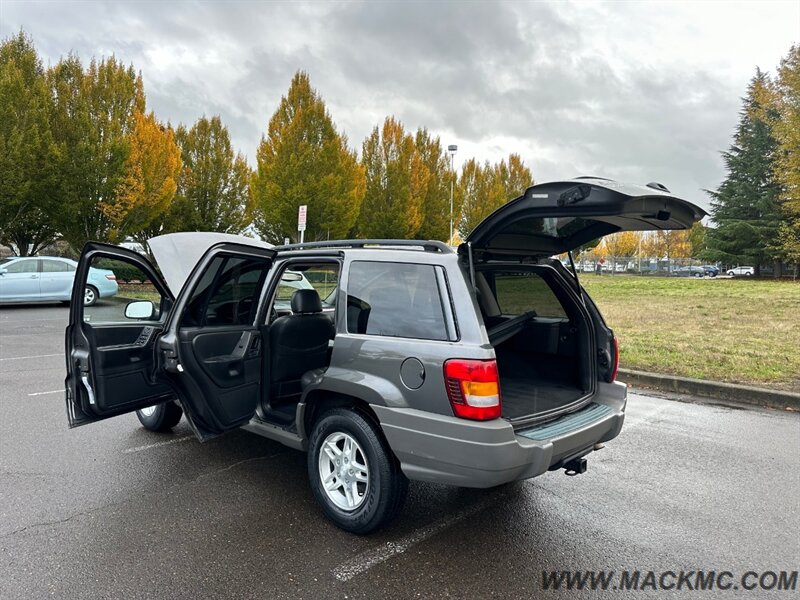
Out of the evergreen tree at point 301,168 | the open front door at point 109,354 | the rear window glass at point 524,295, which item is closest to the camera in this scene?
the open front door at point 109,354

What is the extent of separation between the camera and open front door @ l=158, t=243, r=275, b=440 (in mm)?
3520

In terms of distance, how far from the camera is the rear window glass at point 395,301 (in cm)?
298

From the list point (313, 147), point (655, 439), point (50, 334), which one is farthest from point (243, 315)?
point (313, 147)

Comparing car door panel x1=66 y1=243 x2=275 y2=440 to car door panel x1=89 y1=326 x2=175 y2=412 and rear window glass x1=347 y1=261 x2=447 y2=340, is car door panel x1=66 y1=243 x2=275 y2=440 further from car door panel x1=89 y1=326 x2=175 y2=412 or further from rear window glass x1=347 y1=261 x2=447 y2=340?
rear window glass x1=347 y1=261 x2=447 y2=340

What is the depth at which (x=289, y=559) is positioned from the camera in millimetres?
2822

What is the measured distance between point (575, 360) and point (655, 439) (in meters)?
1.65

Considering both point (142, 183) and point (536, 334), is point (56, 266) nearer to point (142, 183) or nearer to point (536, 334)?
point (142, 183)

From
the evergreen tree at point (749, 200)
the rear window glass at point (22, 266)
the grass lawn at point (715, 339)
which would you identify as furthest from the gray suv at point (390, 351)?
the evergreen tree at point (749, 200)

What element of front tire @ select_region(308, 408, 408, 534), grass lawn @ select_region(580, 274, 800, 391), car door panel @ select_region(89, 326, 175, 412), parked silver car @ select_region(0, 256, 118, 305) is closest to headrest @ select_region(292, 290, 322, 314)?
front tire @ select_region(308, 408, 408, 534)

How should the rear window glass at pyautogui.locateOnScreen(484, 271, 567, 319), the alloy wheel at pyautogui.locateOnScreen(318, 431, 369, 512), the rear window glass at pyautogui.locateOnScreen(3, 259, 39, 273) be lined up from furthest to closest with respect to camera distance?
1. the rear window glass at pyautogui.locateOnScreen(3, 259, 39, 273)
2. the rear window glass at pyautogui.locateOnScreen(484, 271, 567, 319)
3. the alloy wheel at pyautogui.locateOnScreen(318, 431, 369, 512)

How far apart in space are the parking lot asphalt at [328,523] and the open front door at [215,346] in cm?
57

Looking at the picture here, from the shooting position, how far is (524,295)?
404cm

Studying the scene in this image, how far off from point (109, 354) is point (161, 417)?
1.34 metres

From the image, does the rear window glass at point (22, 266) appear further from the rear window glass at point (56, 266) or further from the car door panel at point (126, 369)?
the car door panel at point (126, 369)
